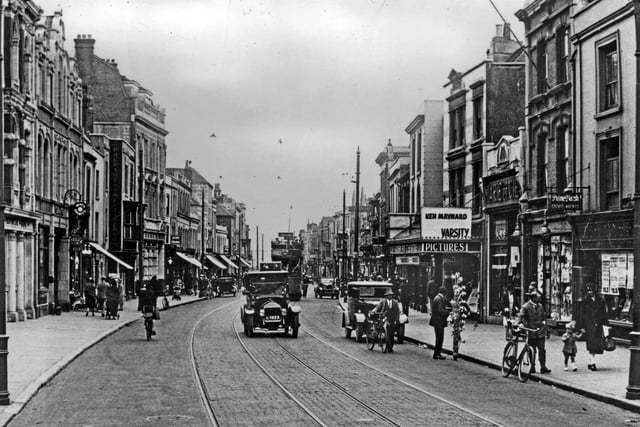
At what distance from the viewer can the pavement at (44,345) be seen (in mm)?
16722

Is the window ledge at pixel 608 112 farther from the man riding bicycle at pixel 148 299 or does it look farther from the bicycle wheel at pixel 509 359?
the man riding bicycle at pixel 148 299

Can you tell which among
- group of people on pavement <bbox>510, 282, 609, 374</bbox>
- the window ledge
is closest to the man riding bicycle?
group of people on pavement <bbox>510, 282, 609, 374</bbox>

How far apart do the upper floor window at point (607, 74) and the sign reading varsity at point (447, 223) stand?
34.1ft

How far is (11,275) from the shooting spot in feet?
115

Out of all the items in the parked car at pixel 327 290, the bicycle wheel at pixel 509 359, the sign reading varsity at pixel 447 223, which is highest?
the sign reading varsity at pixel 447 223

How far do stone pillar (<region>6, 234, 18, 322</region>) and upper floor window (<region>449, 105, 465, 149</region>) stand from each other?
65.7 feet

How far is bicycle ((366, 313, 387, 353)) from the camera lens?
26141 mm

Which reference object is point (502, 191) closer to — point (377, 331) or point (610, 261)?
point (610, 261)

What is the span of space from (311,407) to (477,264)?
90.6 feet

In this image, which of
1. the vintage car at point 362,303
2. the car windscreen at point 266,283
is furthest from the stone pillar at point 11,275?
the vintage car at point 362,303

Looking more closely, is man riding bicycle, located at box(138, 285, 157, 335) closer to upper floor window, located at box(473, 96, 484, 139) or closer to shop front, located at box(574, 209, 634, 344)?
shop front, located at box(574, 209, 634, 344)

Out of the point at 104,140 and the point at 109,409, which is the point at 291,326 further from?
the point at 104,140

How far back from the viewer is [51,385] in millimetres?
17906

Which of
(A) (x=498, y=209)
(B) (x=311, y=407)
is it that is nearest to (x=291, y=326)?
(A) (x=498, y=209)
